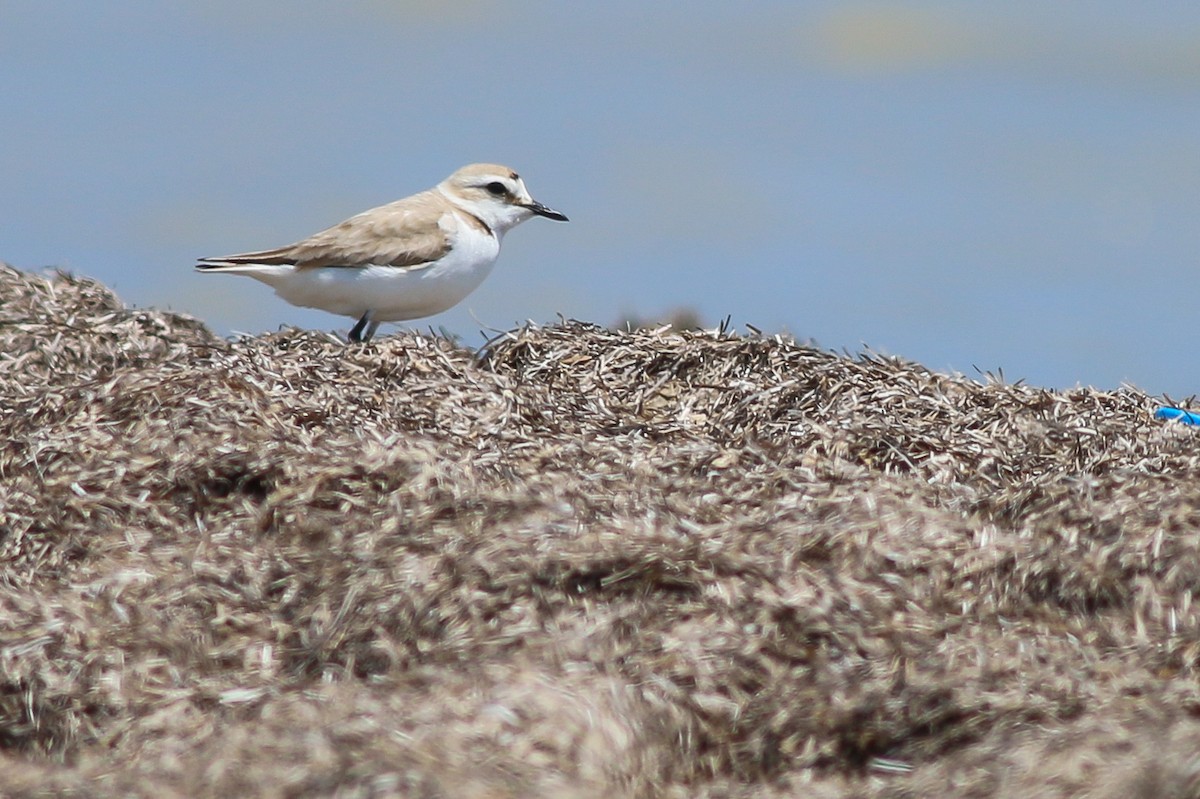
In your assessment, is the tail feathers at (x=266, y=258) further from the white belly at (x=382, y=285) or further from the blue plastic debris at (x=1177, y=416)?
the blue plastic debris at (x=1177, y=416)

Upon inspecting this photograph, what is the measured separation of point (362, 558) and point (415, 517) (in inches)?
13.6

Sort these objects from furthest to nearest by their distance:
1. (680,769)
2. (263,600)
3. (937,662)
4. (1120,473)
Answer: (1120,473)
(263,600)
(937,662)
(680,769)

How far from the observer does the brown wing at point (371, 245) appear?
9.65 m

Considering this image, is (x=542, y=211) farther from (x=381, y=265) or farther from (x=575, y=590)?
(x=575, y=590)

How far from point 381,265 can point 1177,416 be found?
4746mm

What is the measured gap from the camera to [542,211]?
10.8m

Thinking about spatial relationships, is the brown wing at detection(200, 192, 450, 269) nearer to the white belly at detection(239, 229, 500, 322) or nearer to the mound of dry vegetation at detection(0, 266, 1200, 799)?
the white belly at detection(239, 229, 500, 322)

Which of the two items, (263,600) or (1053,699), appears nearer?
(1053,699)

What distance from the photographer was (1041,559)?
5684 mm

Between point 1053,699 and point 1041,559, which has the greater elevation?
point 1041,559

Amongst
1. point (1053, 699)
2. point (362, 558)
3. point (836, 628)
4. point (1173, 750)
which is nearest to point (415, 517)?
point (362, 558)

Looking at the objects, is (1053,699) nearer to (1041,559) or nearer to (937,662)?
(937,662)

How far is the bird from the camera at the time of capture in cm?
962

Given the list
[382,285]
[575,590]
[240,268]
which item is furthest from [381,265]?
[575,590]
